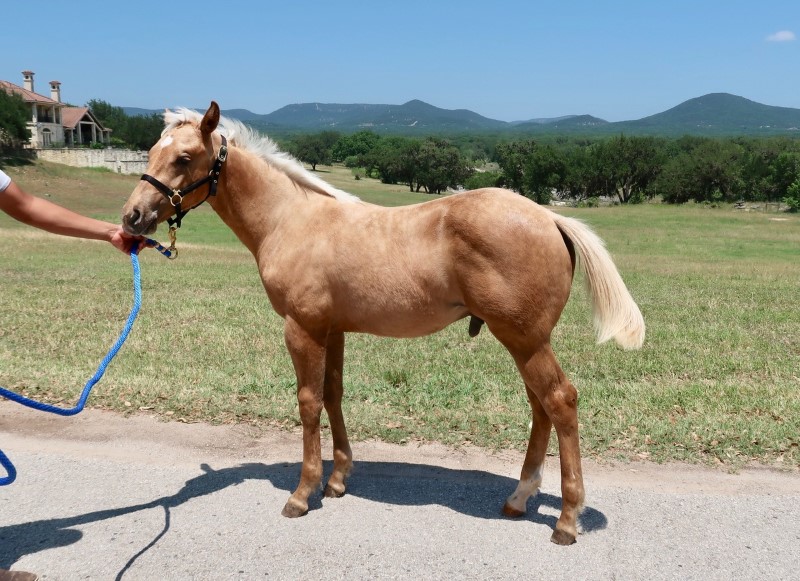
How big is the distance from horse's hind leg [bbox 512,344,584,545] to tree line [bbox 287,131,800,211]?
170ft

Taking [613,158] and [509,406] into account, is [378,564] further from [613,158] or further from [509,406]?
[613,158]

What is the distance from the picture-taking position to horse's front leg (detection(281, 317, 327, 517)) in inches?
173

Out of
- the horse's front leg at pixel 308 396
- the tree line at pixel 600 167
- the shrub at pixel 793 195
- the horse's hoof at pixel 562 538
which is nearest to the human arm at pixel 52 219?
the horse's front leg at pixel 308 396

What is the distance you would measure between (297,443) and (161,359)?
3.03 meters

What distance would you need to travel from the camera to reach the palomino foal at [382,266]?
3.92 m

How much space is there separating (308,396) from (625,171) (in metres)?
68.0

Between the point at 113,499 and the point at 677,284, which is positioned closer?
the point at 113,499

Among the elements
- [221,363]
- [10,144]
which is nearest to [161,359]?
[221,363]

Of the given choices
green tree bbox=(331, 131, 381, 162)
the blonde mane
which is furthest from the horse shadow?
green tree bbox=(331, 131, 381, 162)

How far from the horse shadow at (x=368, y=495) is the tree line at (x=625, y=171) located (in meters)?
51.8

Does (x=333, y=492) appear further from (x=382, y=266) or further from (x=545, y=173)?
(x=545, y=173)

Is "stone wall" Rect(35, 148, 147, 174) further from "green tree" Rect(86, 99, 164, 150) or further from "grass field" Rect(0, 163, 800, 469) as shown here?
"grass field" Rect(0, 163, 800, 469)

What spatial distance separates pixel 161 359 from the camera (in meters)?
7.77

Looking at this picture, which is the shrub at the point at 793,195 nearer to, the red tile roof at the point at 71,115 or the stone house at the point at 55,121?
the stone house at the point at 55,121
